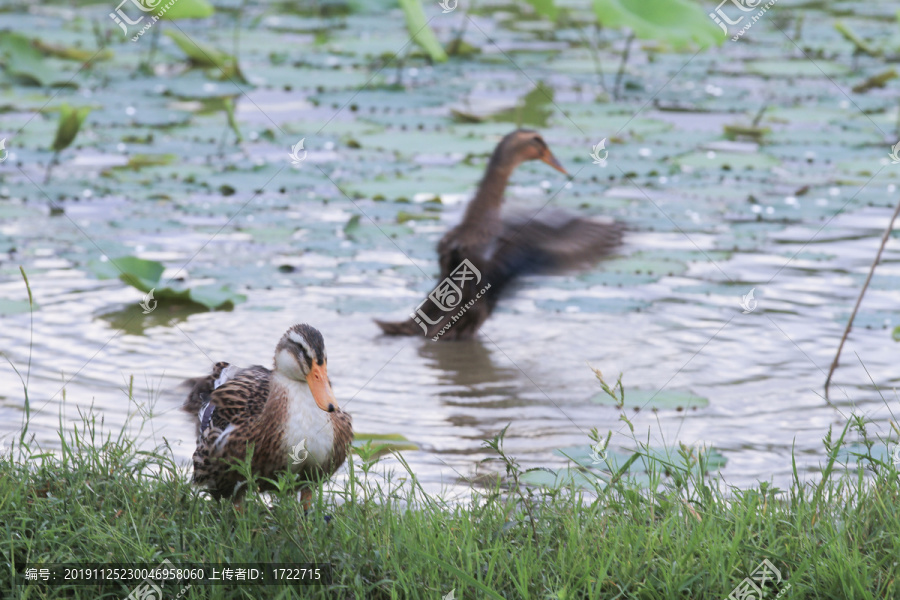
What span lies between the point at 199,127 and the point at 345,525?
6172 mm

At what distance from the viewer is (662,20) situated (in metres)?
8.52

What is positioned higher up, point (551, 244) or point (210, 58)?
point (210, 58)

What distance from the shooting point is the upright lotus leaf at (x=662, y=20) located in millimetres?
8109

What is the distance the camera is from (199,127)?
8.52 m

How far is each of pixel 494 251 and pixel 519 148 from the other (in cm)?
94

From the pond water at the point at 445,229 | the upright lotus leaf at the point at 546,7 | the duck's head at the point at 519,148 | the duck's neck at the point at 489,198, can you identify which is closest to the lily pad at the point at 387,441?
the pond water at the point at 445,229

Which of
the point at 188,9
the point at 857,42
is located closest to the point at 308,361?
the point at 188,9

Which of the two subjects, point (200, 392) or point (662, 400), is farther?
point (662, 400)

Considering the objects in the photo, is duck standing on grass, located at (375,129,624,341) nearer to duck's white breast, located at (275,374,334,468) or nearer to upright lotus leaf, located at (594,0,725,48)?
duck's white breast, located at (275,374,334,468)

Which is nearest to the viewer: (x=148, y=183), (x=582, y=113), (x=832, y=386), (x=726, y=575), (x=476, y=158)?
(x=726, y=575)

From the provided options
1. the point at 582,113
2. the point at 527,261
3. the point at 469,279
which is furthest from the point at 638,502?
the point at 582,113

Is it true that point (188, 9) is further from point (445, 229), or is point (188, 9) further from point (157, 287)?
point (157, 287)

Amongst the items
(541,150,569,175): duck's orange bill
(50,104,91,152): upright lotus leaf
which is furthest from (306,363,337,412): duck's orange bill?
(50,104,91,152): upright lotus leaf

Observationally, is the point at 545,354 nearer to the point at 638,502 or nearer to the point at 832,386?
the point at 832,386
